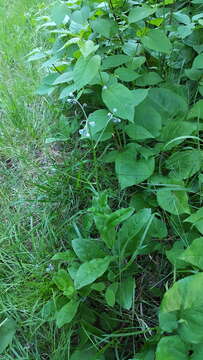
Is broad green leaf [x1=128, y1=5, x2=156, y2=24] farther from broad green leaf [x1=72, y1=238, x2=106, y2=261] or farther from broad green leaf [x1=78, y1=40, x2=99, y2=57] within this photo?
broad green leaf [x1=72, y1=238, x2=106, y2=261]

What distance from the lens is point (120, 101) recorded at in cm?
116

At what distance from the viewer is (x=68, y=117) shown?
170 centimetres

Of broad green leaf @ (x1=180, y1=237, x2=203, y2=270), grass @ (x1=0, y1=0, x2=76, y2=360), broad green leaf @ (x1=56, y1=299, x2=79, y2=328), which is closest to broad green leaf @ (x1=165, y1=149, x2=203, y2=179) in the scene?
broad green leaf @ (x1=180, y1=237, x2=203, y2=270)

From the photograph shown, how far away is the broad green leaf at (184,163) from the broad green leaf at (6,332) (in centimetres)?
69

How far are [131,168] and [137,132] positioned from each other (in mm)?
136

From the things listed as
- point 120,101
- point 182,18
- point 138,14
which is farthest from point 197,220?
point 182,18

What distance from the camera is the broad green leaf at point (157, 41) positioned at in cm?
131

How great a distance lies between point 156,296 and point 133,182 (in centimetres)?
36

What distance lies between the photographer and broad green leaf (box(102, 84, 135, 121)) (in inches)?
45.0

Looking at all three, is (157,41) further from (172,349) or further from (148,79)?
(172,349)

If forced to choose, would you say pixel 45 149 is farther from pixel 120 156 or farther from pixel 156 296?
pixel 156 296

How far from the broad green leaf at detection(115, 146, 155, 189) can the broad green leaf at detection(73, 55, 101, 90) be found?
0.98ft

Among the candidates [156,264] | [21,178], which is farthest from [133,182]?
[21,178]

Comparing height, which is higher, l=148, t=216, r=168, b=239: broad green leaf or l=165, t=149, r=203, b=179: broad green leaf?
l=165, t=149, r=203, b=179: broad green leaf
